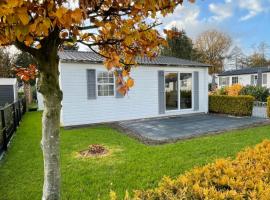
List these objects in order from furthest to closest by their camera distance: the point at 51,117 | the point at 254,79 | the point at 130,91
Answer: the point at 254,79
the point at 130,91
the point at 51,117

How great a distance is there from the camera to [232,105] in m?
12.2

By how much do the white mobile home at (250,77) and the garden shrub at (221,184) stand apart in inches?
1091

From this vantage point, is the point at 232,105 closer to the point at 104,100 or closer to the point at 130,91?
the point at 130,91

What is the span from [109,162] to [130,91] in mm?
6339

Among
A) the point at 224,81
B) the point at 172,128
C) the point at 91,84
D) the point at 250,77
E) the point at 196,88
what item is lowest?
the point at 172,128

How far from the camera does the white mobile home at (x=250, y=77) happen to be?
27.3 m

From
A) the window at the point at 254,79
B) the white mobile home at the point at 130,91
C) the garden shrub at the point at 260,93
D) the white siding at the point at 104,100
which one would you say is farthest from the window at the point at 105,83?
the window at the point at 254,79

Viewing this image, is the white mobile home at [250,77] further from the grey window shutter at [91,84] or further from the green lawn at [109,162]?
the grey window shutter at [91,84]

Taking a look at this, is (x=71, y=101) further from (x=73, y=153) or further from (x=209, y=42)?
(x=209, y=42)

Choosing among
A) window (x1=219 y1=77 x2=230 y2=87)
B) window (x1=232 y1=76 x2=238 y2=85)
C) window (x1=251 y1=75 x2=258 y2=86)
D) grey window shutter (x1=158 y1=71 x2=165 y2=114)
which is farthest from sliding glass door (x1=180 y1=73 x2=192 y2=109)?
window (x1=219 y1=77 x2=230 y2=87)

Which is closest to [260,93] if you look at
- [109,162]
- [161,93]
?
[161,93]

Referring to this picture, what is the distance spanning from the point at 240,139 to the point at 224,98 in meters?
5.84

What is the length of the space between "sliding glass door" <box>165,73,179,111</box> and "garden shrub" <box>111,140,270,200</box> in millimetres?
9970

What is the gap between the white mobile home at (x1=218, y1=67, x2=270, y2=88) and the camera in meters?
27.3
